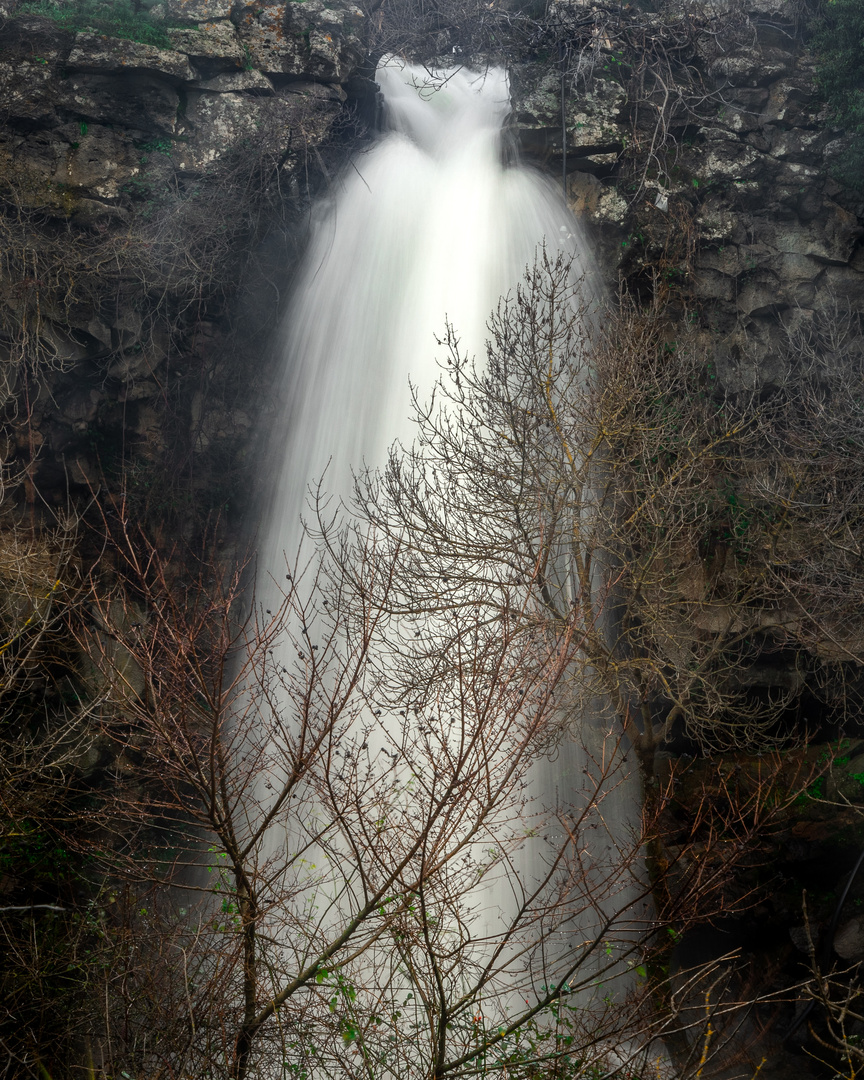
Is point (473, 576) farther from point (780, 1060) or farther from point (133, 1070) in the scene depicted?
point (780, 1060)

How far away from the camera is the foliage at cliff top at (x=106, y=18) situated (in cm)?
1186

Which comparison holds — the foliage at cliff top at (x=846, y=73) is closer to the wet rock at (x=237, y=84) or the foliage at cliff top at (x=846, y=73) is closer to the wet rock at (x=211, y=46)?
the wet rock at (x=237, y=84)

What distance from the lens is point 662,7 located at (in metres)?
13.3

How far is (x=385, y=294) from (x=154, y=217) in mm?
3662

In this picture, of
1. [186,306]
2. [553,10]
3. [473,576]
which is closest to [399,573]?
[473,576]

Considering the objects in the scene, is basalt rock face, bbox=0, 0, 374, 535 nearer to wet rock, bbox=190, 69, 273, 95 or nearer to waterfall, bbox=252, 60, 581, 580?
wet rock, bbox=190, 69, 273, 95

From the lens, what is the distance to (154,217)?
11.8 meters

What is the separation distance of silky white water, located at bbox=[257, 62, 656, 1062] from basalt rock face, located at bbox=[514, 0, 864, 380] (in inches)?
33.5

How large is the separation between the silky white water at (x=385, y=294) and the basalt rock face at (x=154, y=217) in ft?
2.73

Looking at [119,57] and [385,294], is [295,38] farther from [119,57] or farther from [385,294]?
[385,294]

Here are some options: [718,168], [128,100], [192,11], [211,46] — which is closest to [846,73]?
[718,168]

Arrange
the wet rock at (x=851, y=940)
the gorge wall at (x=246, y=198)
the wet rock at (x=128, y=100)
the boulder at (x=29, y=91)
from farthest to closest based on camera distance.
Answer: the wet rock at (x=128, y=100) → the gorge wall at (x=246, y=198) → the boulder at (x=29, y=91) → the wet rock at (x=851, y=940)

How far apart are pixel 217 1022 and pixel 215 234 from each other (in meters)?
10.6

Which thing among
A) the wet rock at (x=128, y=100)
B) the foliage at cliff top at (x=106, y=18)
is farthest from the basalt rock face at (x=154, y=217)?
the foliage at cliff top at (x=106, y=18)
